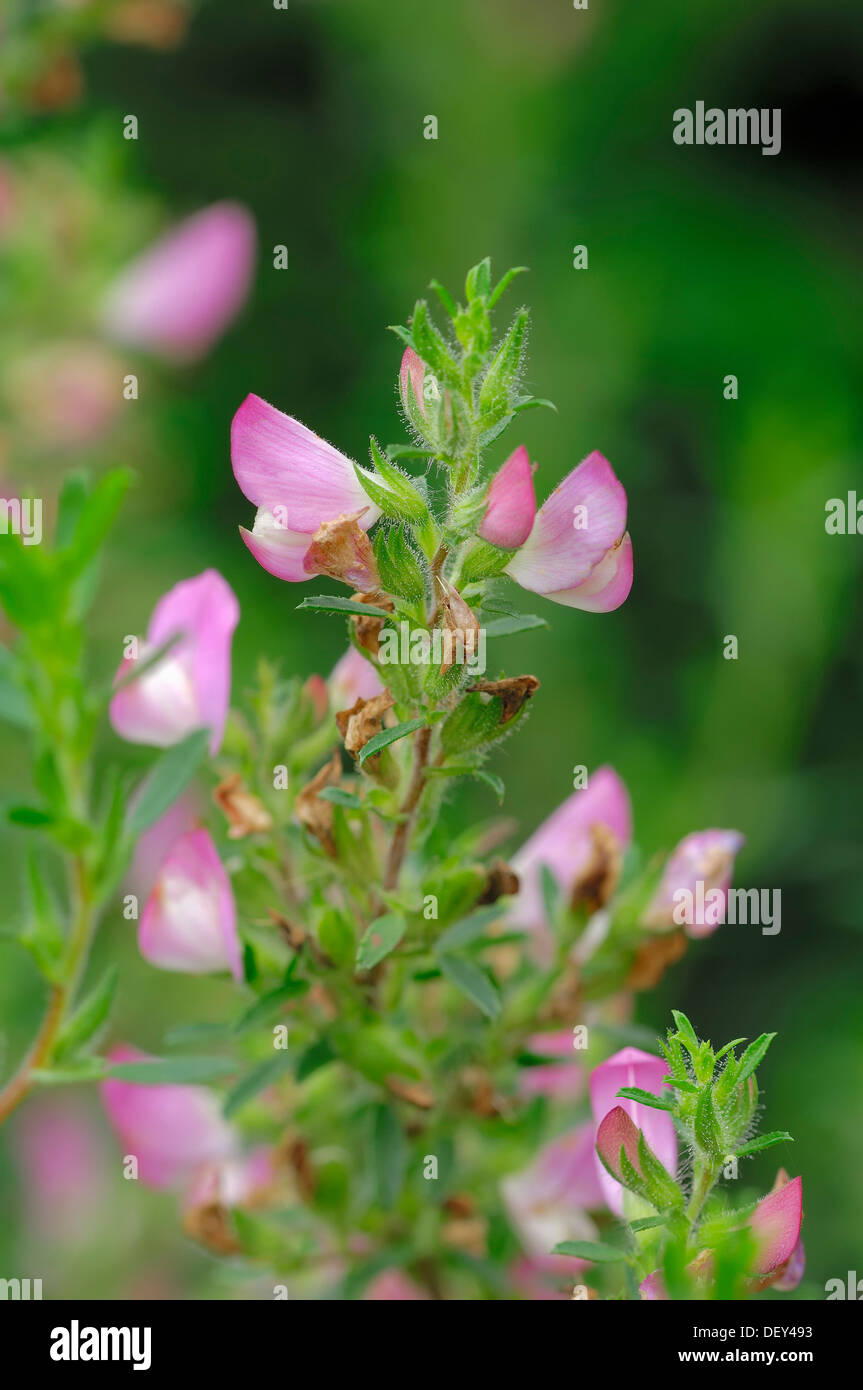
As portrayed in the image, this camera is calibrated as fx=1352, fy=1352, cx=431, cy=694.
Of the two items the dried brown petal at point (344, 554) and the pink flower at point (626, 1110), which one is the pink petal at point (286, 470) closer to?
the dried brown petal at point (344, 554)

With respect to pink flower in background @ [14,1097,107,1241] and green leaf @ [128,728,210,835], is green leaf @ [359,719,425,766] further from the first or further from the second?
pink flower in background @ [14,1097,107,1241]

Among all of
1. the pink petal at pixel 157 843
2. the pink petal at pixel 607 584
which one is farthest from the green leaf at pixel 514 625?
the pink petal at pixel 157 843

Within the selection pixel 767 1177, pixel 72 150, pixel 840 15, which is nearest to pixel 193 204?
pixel 72 150

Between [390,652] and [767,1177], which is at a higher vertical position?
[390,652]

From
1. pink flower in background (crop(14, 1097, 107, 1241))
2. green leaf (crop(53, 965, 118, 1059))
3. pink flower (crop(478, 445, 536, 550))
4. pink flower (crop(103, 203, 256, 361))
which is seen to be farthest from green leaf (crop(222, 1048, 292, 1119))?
pink flower (crop(103, 203, 256, 361))

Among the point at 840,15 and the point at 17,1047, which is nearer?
the point at 17,1047

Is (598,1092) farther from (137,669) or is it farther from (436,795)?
(137,669)
